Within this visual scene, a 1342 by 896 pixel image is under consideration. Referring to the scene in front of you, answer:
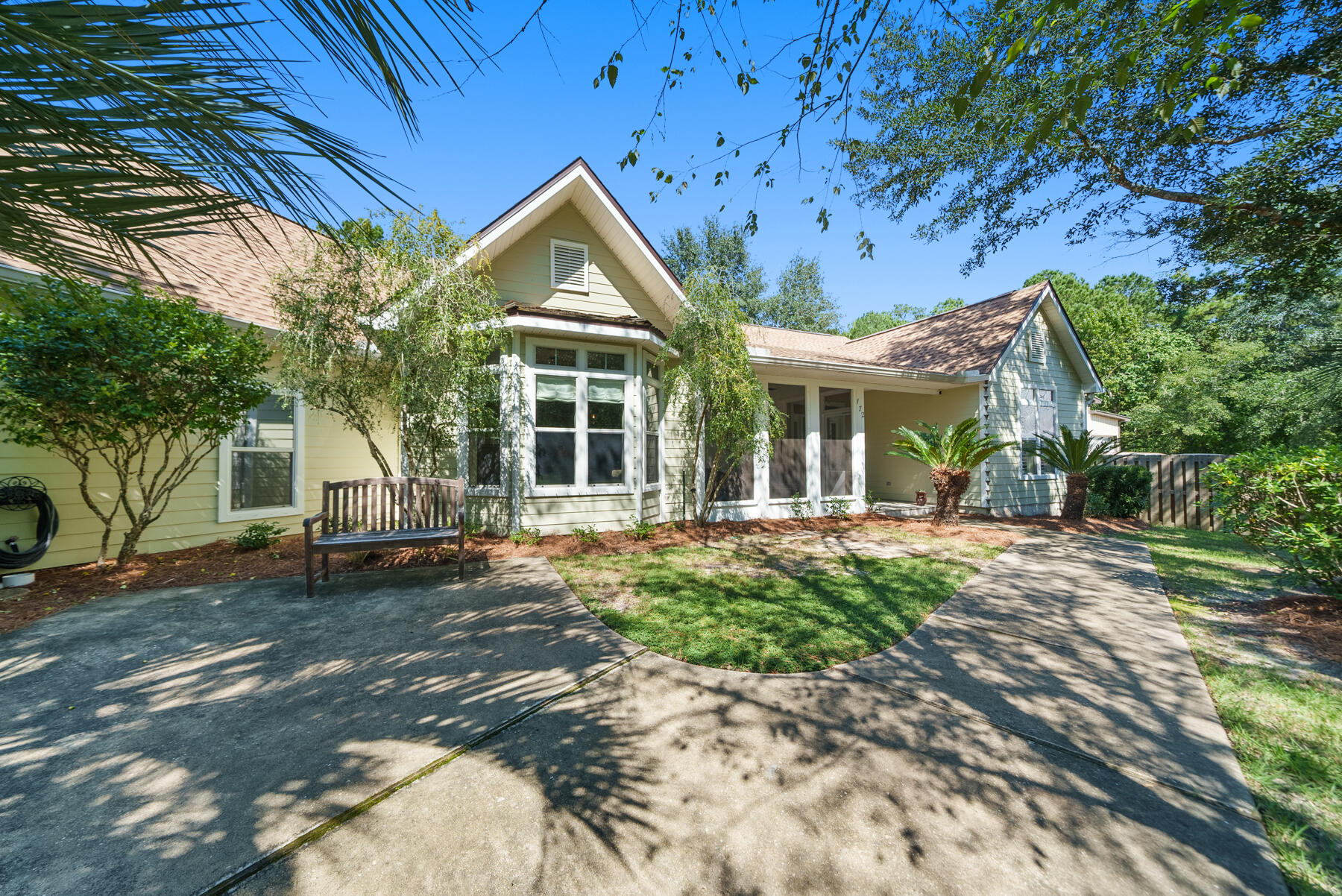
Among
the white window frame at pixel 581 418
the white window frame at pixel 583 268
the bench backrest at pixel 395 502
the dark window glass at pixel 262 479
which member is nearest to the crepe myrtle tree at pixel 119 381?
the dark window glass at pixel 262 479

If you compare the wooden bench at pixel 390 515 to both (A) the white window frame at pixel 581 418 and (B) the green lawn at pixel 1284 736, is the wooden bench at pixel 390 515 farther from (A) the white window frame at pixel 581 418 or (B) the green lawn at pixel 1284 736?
(B) the green lawn at pixel 1284 736

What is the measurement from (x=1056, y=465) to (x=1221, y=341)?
2007 centimetres

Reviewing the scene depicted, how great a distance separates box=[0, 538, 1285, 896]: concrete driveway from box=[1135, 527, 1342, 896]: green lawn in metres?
0.09

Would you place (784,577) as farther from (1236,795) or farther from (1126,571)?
(1126,571)

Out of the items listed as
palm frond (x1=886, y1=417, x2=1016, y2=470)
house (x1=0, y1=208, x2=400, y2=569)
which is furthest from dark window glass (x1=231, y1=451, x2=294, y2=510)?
palm frond (x1=886, y1=417, x2=1016, y2=470)

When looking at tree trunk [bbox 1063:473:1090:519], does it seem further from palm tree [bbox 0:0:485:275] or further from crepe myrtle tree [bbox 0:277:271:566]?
crepe myrtle tree [bbox 0:277:271:566]

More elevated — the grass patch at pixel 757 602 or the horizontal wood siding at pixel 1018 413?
the horizontal wood siding at pixel 1018 413

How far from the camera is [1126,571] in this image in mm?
6016

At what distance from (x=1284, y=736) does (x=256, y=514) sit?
10.2 metres

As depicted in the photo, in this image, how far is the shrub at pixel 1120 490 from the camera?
10.6 m

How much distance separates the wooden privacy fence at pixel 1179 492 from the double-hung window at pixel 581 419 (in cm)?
1150

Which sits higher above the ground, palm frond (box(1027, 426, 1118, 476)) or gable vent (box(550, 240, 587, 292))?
gable vent (box(550, 240, 587, 292))

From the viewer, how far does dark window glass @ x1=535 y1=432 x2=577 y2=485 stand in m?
7.18

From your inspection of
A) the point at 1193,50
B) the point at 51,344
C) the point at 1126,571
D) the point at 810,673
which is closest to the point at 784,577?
the point at 810,673
